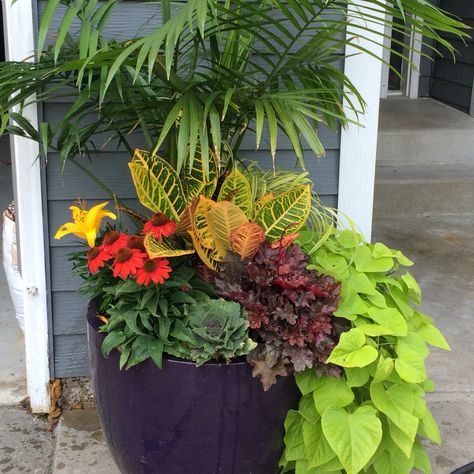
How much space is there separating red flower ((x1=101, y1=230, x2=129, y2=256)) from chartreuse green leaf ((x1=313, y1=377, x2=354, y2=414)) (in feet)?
1.99

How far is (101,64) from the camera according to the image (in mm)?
1856

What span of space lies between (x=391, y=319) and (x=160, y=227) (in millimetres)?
646

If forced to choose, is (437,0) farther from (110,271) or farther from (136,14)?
(110,271)

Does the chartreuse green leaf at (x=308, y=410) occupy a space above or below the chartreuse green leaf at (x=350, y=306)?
below

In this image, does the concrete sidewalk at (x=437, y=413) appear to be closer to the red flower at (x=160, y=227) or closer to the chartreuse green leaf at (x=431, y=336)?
the chartreuse green leaf at (x=431, y=336)

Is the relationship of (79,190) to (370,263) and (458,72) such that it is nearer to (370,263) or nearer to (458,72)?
(370,263)

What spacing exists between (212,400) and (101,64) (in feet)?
2.88

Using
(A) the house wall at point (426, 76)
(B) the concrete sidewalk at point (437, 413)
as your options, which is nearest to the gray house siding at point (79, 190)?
(B) the concrete sidewalk at point (437, 413)

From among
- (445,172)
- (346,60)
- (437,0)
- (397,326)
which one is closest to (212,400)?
(397,326)

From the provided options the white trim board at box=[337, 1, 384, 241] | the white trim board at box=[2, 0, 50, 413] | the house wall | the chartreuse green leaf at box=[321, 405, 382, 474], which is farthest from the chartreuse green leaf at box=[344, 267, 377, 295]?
the house wall

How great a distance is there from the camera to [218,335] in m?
1.85

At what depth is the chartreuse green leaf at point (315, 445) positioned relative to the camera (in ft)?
6.21

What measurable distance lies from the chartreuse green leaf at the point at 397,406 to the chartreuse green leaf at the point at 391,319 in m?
0.14

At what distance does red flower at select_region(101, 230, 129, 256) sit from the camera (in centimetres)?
190
